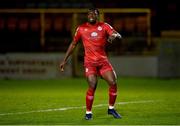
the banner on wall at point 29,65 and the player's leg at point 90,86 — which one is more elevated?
the player's leg at point 90,86

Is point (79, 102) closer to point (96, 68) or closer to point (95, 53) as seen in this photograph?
point (96, 68)

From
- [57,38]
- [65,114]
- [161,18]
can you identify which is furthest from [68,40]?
[65,114]

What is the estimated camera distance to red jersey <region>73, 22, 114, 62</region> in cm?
1341

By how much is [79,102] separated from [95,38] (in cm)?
345

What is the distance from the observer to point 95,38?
44.2 feet

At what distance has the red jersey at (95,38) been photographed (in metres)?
13.4

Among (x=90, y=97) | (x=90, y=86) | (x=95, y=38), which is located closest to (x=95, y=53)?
(x=95, y=38)

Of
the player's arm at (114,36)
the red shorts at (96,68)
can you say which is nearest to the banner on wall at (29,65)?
the red shorts at (96,68)

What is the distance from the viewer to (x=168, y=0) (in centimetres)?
3569

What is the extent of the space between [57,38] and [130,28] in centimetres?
311

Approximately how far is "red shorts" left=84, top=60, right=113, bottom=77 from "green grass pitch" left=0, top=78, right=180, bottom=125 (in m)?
0.98

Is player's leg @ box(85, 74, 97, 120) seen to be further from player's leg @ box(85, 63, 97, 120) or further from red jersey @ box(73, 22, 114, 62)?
red jersey @ box(73, 22, 114, 62)

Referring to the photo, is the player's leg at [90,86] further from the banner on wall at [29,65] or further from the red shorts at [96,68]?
the banner on wall at [29,65]

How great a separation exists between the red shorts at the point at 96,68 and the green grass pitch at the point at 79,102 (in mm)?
979
